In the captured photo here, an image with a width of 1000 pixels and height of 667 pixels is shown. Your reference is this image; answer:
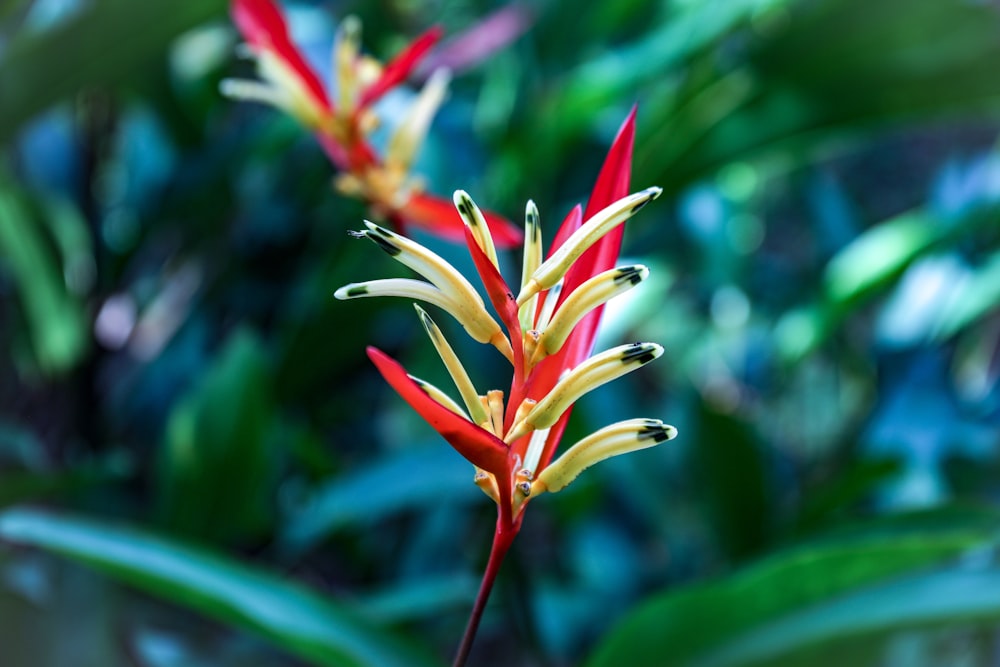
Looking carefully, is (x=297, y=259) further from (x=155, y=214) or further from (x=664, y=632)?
(x=664, y=632)

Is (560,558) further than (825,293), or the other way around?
(560,558)

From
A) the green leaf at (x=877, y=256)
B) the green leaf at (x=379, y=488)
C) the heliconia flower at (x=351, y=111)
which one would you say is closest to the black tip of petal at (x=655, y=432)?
the heliconia flower at (x=351, y=111)

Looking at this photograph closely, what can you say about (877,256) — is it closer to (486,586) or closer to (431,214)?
(431,214)

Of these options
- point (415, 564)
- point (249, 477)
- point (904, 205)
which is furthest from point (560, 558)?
point (904, 205)

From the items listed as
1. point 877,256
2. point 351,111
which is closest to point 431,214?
point 351,111

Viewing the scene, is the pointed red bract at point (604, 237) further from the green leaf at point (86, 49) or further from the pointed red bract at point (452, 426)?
the green leaf at point (86, 49)

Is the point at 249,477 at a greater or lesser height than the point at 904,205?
lesser

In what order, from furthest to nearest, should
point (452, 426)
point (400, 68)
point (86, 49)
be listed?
1. point (86, 49)
2. point (400, 68)
3. point (452, 426)

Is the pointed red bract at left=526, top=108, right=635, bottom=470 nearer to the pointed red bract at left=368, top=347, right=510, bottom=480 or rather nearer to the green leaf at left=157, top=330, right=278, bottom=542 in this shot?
the pointed red bract at left=368, top=347, right=510, bottom=480
